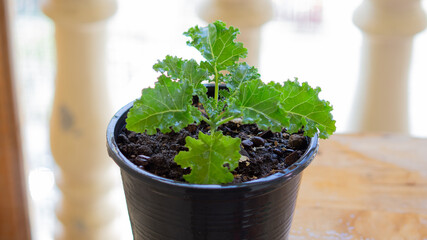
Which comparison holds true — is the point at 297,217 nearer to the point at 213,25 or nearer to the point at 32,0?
the point at 213,25

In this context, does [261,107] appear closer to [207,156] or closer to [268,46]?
[207,156]

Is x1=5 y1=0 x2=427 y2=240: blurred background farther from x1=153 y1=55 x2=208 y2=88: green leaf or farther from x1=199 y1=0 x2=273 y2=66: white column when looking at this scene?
x1=153 y1=55 x2=208 y2=88: green leaf

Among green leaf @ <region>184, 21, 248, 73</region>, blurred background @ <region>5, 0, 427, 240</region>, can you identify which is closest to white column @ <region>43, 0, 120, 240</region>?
blurred background @ <region>5, 0, 427, 240</region>

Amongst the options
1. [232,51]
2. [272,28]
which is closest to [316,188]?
[232,51]

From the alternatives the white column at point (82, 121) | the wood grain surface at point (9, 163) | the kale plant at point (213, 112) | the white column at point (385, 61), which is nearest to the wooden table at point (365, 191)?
the white column at point (385, 61)

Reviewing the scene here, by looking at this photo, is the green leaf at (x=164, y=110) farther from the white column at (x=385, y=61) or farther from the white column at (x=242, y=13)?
the white column at (x=385, y=61)

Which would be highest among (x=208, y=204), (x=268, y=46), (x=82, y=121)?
(x=208, y=204)

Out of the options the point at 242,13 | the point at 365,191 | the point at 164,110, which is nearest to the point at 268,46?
the point at 242,13
